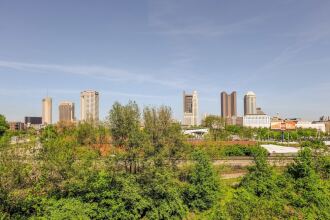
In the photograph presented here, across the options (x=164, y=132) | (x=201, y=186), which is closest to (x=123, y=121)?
(x=164, y=132)

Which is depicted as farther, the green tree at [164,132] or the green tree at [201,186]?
the green tree at [164,132]

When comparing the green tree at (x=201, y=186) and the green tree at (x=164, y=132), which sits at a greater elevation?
the green tree at (x=164, y=132)

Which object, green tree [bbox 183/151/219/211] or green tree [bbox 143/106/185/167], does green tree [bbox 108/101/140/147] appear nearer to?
green tree [bbox 143/106/185/167]

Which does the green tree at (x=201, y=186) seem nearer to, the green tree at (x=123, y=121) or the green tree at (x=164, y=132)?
the green tree at (x=164, y=132)

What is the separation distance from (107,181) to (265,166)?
673 inches

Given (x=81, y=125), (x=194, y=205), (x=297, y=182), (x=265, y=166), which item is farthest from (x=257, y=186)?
(x=81, y=125)

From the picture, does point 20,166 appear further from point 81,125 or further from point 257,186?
point 81,125

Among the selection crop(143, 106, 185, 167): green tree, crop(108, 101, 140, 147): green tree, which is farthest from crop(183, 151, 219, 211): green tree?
crop(108, 101, 140, 147): green tree

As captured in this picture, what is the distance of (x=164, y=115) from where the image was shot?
110 ft

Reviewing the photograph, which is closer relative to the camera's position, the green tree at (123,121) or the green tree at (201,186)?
the green tree at (201,186)

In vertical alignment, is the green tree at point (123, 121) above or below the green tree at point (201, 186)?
above

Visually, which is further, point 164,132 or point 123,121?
point 164,132

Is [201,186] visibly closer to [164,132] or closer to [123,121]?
[164,132]

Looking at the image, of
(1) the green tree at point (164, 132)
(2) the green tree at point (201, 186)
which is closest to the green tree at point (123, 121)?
(1) the green tree at point (164, 132)
